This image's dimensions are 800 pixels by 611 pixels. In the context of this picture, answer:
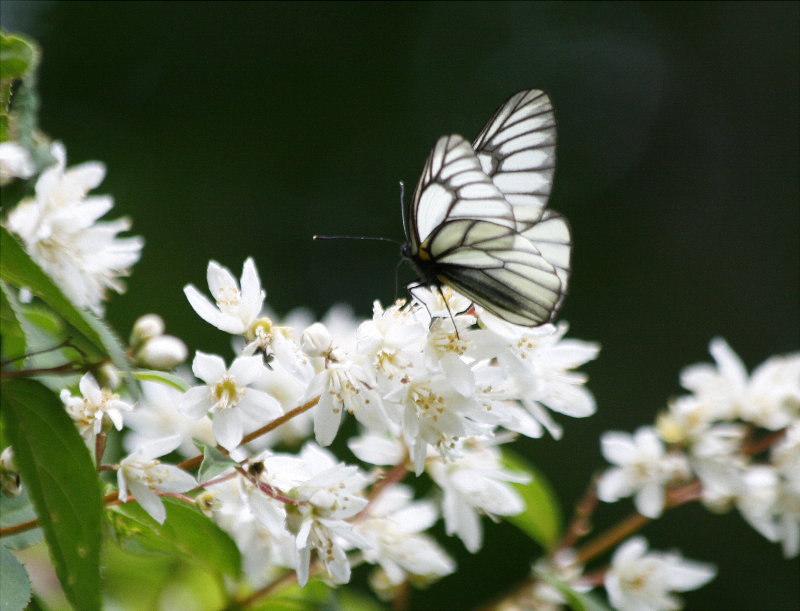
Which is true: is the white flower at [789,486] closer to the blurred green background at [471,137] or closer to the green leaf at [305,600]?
the green leaf at [305,600]

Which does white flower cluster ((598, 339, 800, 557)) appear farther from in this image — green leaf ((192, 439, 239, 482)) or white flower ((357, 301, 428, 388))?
green leaf ((192, 439, 239, 482))

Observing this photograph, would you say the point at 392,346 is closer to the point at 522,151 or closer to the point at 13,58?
the point at 522,151

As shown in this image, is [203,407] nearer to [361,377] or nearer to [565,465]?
[361,377]

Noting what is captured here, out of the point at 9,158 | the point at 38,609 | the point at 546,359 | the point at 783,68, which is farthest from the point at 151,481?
the point at 783,68

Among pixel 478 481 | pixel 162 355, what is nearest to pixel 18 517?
pixel 162 355

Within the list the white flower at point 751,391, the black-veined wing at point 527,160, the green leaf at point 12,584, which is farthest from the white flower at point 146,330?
the white flower at point 751,391
